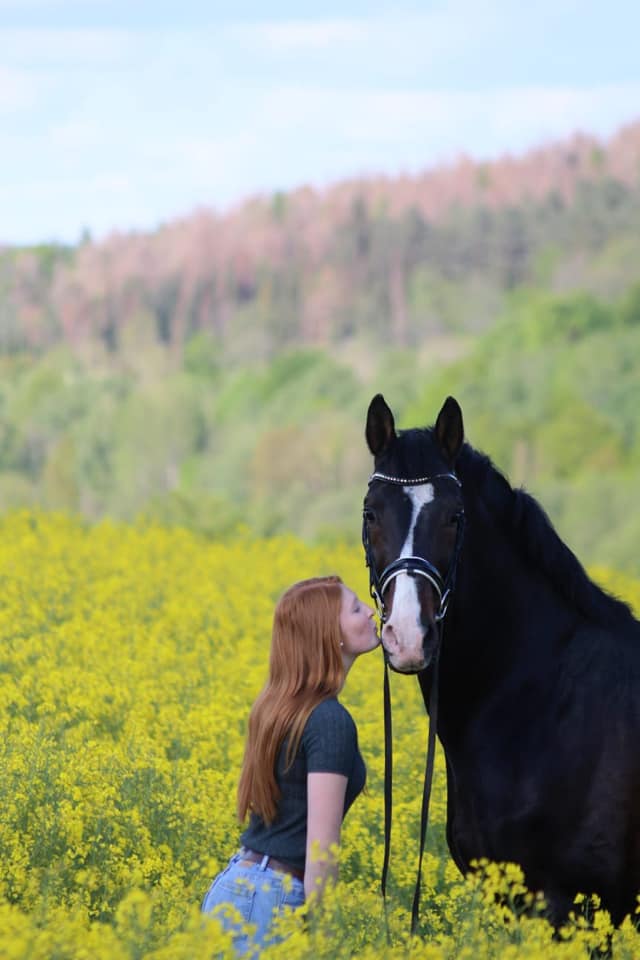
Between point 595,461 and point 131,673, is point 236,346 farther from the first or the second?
point 131,673

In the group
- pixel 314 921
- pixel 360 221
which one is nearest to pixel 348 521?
pixel 360 221

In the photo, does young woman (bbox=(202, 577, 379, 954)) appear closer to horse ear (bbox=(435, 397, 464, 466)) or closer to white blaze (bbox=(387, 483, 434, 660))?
white blaze (bbox=(387, 483, 434, 660))

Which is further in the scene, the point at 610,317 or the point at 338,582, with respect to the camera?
the point at 610,317

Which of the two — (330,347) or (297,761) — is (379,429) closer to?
(297,761)

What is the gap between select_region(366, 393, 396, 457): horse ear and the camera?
4102mm

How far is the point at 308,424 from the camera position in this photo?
23766mm

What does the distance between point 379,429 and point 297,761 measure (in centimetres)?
104

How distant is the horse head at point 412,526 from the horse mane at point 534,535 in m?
0.19

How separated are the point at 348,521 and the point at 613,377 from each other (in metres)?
7.54

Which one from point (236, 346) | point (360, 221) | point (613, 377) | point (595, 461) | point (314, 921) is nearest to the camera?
point (314, 921)

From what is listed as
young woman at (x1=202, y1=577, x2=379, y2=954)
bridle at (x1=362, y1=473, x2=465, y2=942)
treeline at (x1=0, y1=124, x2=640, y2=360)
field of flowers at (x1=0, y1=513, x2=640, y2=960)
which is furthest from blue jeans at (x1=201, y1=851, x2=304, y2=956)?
treeline at (x1=0, y1=124, x2=640, y2=360)

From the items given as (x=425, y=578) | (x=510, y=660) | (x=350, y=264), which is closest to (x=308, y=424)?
(x=350, y=264)

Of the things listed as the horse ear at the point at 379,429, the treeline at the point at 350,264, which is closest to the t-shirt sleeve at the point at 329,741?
the horse ear at the point at 379,429

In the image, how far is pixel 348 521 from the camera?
64.9 feet
